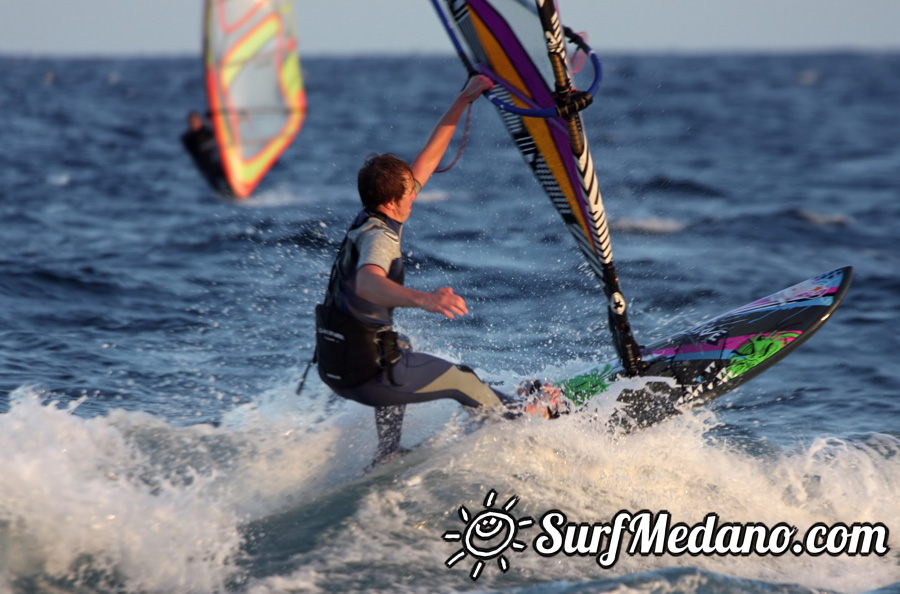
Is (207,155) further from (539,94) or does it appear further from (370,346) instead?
(370,346)

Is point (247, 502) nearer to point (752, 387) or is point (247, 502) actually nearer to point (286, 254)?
point (752, 387)

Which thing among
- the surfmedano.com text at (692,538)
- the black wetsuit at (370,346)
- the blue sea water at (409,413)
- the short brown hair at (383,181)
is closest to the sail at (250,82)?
the blue sea water at (409,413)

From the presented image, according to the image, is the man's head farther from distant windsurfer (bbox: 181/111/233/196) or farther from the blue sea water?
distant windsurfer (bbox: 181/111/233/196)

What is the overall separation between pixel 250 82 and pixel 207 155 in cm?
167

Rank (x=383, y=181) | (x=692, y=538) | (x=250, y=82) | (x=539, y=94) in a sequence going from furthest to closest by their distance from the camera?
(x=250, y=82), (x=539, y=94), (x=692, y=538), (x=383, y=181)

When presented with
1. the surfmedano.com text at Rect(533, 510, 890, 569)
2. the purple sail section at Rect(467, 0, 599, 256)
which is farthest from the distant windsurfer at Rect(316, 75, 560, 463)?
the purple sail section at Rect(467, 0, 599, 256)

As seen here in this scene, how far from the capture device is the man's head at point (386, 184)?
12.1 ft

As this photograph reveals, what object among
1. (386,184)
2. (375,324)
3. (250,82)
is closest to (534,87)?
(386,184)

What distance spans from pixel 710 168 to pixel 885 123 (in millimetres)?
14916

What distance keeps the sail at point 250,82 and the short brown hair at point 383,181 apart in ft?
20.6

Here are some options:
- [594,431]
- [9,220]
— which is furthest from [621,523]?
[9,220]

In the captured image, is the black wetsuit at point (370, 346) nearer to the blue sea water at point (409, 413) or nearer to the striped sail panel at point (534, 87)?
the blue sea water at point (409, 413)

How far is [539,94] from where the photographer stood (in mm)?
4480

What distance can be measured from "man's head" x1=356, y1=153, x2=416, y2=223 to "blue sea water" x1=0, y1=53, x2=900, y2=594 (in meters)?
1.14
